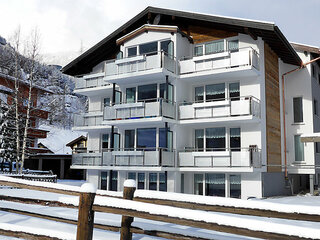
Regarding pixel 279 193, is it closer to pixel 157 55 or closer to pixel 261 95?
pixel 261 95

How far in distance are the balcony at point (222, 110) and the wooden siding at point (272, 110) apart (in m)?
2.01

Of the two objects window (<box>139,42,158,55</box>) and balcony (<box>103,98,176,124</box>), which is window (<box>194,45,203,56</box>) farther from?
balcony (<box>103,98,176,124</box>)

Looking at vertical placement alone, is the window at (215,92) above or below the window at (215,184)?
above

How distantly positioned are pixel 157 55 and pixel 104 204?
53.1 ft

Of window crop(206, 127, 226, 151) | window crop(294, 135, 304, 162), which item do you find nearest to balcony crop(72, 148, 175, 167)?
window crop(206, 127, 226, 151)

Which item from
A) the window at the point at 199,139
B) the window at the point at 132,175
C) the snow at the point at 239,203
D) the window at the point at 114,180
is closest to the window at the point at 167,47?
the window at the point at 199,139

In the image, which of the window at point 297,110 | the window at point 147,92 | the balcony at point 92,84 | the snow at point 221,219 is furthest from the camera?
the balcony at point 92,84

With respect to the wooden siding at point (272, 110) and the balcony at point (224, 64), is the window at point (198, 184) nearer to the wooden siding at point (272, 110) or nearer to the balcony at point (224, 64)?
the wooden siding at point (272, 110)

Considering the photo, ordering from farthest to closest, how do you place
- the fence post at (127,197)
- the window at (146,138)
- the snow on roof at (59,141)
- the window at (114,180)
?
the snow on roof at (59,141), the window at (114,180), the window at (146,138), the fence post at (127,197)

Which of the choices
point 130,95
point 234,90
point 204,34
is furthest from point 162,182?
point 204,34

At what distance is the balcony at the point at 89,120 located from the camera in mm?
24013

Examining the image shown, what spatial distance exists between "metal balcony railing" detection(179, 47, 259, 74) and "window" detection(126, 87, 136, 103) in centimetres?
356

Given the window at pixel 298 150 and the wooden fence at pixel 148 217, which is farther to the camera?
the window at pixel 298 150

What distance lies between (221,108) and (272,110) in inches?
170
